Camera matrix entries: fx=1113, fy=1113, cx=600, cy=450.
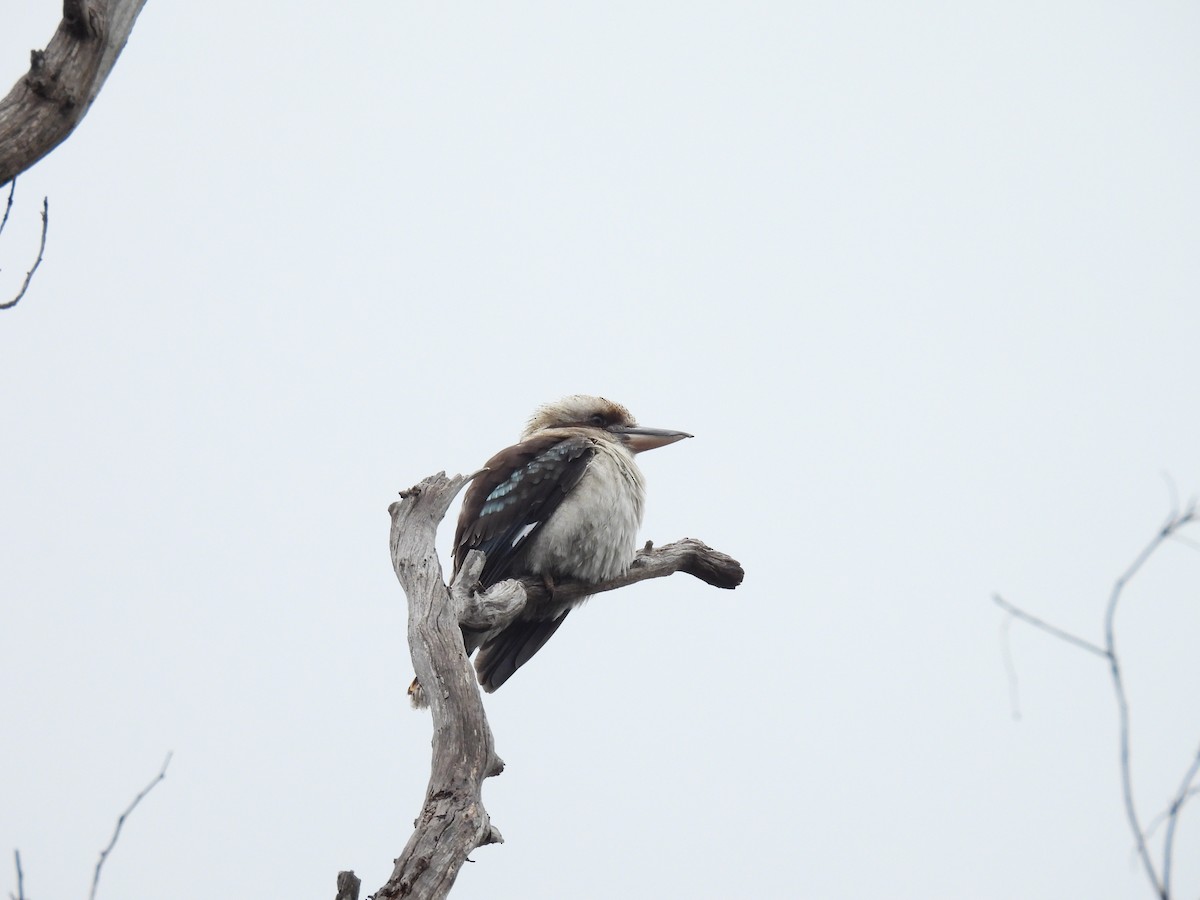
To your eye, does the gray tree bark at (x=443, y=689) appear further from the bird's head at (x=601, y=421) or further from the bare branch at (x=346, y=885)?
the bird's head at (x=601, y=421)

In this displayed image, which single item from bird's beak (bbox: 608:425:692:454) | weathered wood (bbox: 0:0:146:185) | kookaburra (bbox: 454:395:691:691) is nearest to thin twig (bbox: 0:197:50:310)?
weathered wood (bbox: 0:0:146:185)

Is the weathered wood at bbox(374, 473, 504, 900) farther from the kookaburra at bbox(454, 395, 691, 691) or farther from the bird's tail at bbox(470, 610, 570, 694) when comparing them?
the bird's tail at bbox(470, 610, 570, 694)

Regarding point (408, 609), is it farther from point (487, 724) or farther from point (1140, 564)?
point (1140, 564)

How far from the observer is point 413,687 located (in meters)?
3.20

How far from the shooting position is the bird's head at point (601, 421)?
A: 477cm

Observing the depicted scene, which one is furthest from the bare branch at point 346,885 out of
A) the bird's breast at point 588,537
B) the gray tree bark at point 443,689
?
the bird's breast at point 588,537

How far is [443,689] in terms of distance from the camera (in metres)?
2.35

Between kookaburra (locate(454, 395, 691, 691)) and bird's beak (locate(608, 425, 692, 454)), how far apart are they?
417 millimetres

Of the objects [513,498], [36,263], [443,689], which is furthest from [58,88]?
[513,498]

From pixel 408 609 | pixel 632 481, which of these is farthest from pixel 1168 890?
pixel 632 481

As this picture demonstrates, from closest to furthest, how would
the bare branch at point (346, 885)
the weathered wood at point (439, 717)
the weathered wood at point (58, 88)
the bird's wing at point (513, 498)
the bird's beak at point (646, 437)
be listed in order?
1. the bare branch at point (346, 885)
2. the weathered wood at point (58, 88)
3. the weathered wood at point (439, 717)
4. the bird's wing at point (513, 498)
5. the bird's beak at point (646, 437)

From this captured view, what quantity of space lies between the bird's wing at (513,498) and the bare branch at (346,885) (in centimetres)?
198

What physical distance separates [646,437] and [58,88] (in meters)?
3.12

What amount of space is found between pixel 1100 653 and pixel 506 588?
2135 mm
